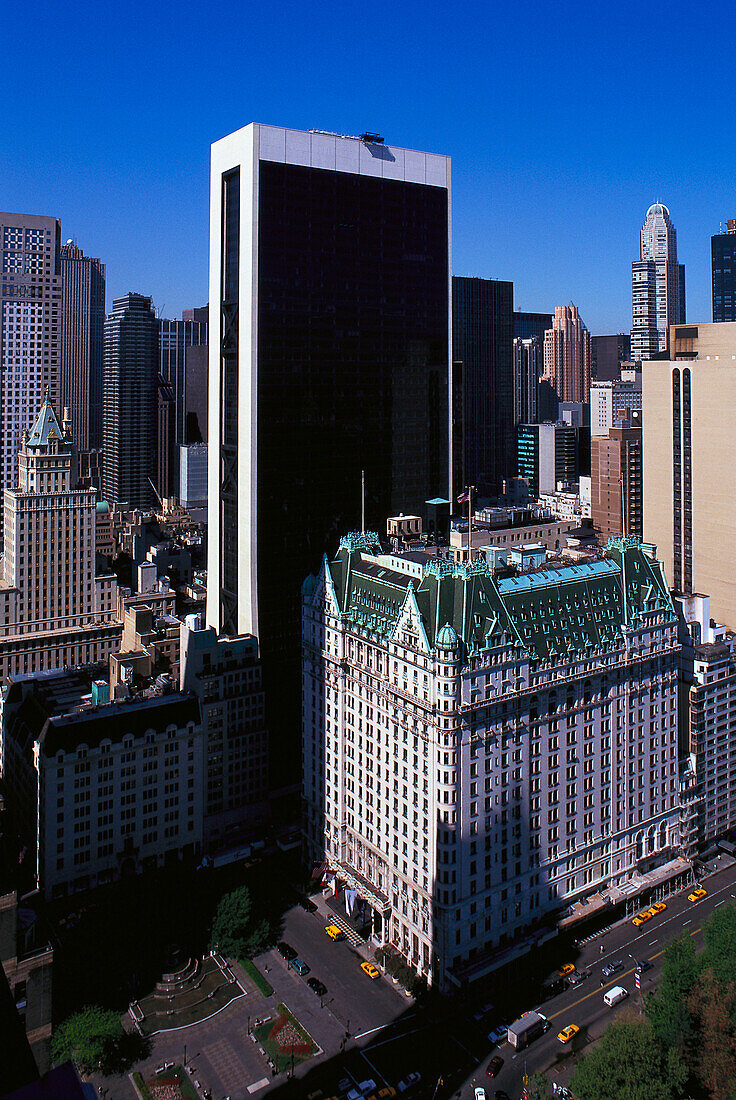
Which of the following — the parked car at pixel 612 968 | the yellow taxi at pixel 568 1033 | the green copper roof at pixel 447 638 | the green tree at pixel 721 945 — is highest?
the green copper roof at pixel 447 638

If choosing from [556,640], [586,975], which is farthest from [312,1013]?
[556,640]

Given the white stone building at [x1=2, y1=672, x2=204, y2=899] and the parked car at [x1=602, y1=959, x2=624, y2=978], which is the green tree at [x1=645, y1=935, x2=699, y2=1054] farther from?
the white stone building at [x1=2, y1=672, x2=204, y2=899]

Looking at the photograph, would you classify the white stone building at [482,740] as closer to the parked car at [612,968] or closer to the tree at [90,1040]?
the parked car at [612,968]

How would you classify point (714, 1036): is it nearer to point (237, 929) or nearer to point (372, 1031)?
point (372, 1031)

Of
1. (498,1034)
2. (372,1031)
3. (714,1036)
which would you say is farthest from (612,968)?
(372,1031)

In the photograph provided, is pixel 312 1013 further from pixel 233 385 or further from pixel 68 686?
pixel 233 385

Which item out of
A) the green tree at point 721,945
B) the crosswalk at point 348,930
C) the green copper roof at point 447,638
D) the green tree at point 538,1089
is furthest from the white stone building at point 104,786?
the green tree at point 721,945

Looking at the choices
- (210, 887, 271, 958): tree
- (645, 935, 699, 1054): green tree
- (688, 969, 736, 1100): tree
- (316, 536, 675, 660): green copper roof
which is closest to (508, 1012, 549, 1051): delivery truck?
(645, 935, 699, 1054): green tree

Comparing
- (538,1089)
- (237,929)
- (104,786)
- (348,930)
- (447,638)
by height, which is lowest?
(348,930)
